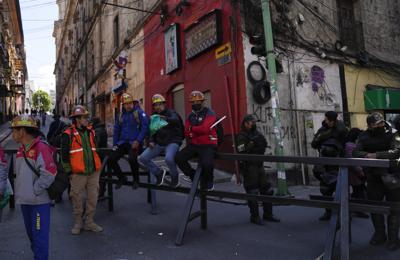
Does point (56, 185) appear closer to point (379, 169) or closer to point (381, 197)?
point (379, 169)

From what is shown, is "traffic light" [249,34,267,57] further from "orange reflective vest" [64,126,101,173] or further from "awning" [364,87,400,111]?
"awning" [364,87,400,111]

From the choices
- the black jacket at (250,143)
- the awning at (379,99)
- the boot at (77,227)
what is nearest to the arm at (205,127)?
the black jacket at (250,143)

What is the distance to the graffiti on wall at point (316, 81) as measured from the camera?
1168 centimetres

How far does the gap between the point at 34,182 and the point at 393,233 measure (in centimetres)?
414

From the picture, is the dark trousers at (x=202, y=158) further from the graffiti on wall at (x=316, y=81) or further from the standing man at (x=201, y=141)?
the graffiti on wall at (x=316, y=81)

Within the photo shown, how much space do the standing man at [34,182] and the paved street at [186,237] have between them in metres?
0.88

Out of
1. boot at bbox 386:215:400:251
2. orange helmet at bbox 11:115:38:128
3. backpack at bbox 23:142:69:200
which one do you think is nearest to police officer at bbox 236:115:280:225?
boot at bbox 386:215:400:251

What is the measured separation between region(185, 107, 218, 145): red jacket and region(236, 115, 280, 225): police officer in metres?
0.87

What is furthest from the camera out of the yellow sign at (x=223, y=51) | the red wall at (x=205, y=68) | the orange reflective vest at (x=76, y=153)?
the yellow sign at (x=223, y=51)

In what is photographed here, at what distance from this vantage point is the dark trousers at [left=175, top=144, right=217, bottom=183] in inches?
201

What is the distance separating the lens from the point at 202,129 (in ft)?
17.2

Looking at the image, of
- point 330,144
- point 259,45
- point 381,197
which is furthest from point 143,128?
point 259,45

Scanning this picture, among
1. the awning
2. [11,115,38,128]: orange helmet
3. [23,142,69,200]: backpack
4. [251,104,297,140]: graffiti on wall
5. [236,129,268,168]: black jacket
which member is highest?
the awning

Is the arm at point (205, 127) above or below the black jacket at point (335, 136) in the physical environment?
above
